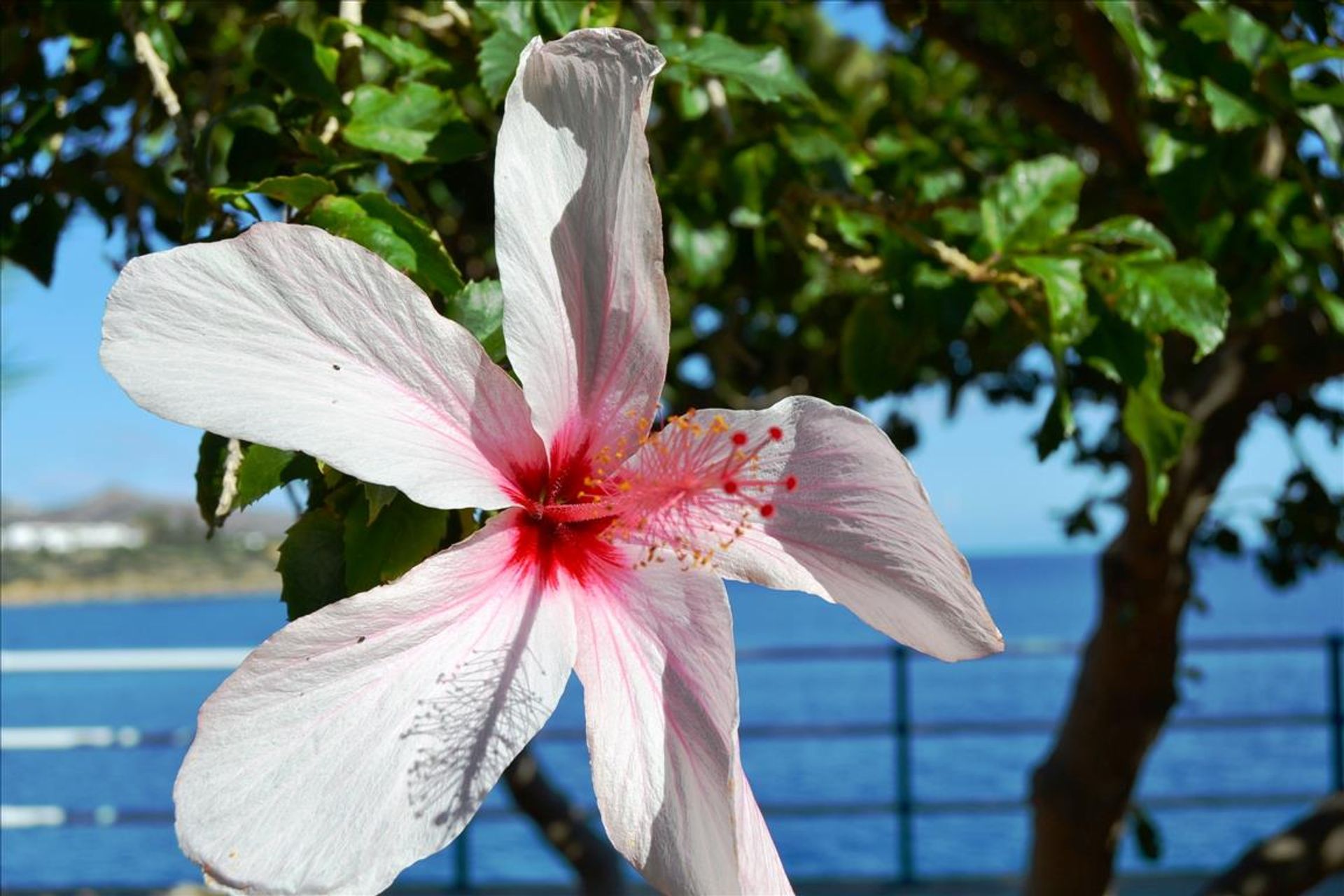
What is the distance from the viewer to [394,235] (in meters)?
0.82

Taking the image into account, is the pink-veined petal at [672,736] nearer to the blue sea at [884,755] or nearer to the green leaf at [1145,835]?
the blue sea at [884,755]

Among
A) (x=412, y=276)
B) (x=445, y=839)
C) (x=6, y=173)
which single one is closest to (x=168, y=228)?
(x=6, y=173)

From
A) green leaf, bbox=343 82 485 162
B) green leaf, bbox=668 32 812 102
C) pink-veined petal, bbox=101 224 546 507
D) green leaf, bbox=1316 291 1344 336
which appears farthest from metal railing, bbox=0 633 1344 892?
pink-veined petal, bbox=101 224 546 507

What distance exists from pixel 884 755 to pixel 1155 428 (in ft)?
45.8

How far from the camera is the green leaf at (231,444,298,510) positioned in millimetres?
717

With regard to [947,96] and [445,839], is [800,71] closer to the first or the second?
[947,96]

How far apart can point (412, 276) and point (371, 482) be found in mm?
189

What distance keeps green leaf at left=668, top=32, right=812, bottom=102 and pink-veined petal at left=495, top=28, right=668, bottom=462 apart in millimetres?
486

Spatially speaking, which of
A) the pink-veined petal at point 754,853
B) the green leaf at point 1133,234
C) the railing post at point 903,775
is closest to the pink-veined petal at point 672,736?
the pink-veined petal at point 754,853

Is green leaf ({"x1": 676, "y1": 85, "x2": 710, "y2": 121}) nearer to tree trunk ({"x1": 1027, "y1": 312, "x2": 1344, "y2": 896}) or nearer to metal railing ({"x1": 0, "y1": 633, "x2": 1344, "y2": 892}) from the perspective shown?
tree trunk ({"x1": 1027, "y1": 312, "x2": 1344, "y2": 896})

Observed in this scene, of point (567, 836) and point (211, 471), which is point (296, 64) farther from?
point (567, 836)

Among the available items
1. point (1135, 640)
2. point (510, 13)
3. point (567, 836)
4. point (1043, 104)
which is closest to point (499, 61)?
point (510, 13)

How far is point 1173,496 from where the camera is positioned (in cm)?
256

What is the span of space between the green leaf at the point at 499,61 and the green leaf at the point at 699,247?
1.76ft
